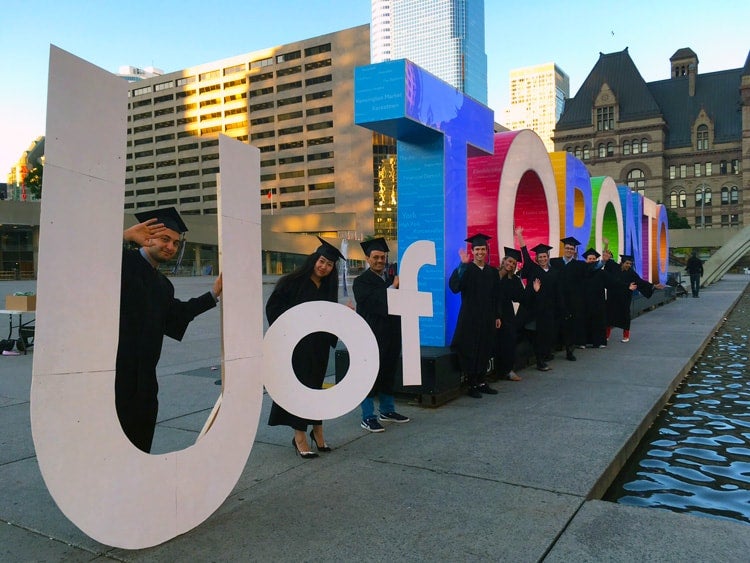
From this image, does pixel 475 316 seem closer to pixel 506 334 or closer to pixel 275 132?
pixel 506 334

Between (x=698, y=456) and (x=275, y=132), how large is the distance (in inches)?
3320

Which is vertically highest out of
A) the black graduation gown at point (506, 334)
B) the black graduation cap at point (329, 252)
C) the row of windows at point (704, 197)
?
the row of windows at point (704, 197)

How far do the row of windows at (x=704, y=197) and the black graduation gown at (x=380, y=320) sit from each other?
89140 millimetres

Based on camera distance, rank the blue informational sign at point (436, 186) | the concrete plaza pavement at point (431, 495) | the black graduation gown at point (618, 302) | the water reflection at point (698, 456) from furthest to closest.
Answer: the black graduation gown at point (618, 302) → the blue informational sign at point (436, 186) → the water reflection at point (698, 456) → the concrete plaza pavement at point (431, 495)

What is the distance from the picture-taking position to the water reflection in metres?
3.50

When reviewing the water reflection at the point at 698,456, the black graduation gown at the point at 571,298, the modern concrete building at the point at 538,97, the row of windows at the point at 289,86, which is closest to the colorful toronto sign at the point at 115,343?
the water reflection at the point at 698,456

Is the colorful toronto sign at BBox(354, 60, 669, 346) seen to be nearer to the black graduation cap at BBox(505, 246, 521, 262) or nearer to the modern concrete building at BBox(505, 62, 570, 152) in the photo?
the black graduation cap at BBox(505, 246, 521, 262)

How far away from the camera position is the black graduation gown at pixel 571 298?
851 centimetres

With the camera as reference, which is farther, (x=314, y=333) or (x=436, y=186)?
(x=436, y=186)

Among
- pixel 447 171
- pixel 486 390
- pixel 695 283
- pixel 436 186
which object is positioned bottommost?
pixel 486 390

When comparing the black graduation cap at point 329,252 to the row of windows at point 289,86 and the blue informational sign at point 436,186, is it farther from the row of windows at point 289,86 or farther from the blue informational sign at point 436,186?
the row of windows at point 289,86

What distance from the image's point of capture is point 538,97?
197 m

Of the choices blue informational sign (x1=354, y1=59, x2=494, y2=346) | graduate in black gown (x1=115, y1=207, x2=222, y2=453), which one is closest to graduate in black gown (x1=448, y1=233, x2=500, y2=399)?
blue informational sign (x1=354, y1=59, x2=494, y2=346)

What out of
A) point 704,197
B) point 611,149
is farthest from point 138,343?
point 704,197
